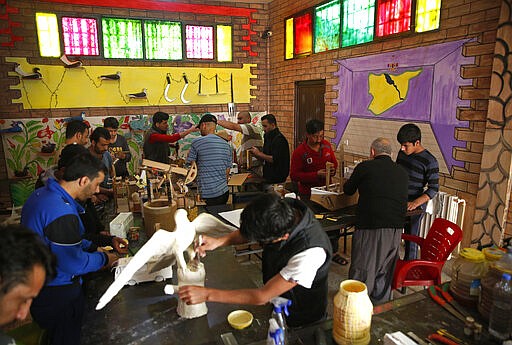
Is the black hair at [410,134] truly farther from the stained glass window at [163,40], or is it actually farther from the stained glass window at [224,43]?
the stained glass window at [163,40]

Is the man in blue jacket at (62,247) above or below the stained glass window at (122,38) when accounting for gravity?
below

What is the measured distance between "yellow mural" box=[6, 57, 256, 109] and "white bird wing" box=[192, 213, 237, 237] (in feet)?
18.0

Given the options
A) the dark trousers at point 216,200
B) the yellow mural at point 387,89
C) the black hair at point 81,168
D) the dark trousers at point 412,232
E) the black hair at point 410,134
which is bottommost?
the dark trousers at point 412,232

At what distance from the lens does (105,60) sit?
265 inches

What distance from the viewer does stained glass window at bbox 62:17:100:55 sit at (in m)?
6.42

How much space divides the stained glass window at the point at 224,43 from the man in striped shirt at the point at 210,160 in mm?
3699

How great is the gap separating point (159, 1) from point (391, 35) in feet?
14.6

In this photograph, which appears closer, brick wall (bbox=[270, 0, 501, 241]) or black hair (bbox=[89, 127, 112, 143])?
brick wall (bbox=[270, 0, 501, 241])

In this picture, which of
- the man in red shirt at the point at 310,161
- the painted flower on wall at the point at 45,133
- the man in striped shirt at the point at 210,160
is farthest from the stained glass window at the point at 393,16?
→ the painted flower on wall at the point at 45,133

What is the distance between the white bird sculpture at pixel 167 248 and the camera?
172 centimetres

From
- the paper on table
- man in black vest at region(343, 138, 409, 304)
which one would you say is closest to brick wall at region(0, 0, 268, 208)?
the paper on table

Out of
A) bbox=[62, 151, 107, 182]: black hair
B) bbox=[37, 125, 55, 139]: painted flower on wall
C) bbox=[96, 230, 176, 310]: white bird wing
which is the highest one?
bbox=[62, 151, 107, 182]: black hair

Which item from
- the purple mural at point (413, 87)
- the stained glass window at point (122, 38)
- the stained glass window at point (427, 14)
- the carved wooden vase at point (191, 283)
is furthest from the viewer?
the stained glass window at point (122, 38)

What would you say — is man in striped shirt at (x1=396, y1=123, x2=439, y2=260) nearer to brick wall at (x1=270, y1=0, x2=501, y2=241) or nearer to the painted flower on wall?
brick wall at (x1=270, y1=0, x2=501, y2=241)
